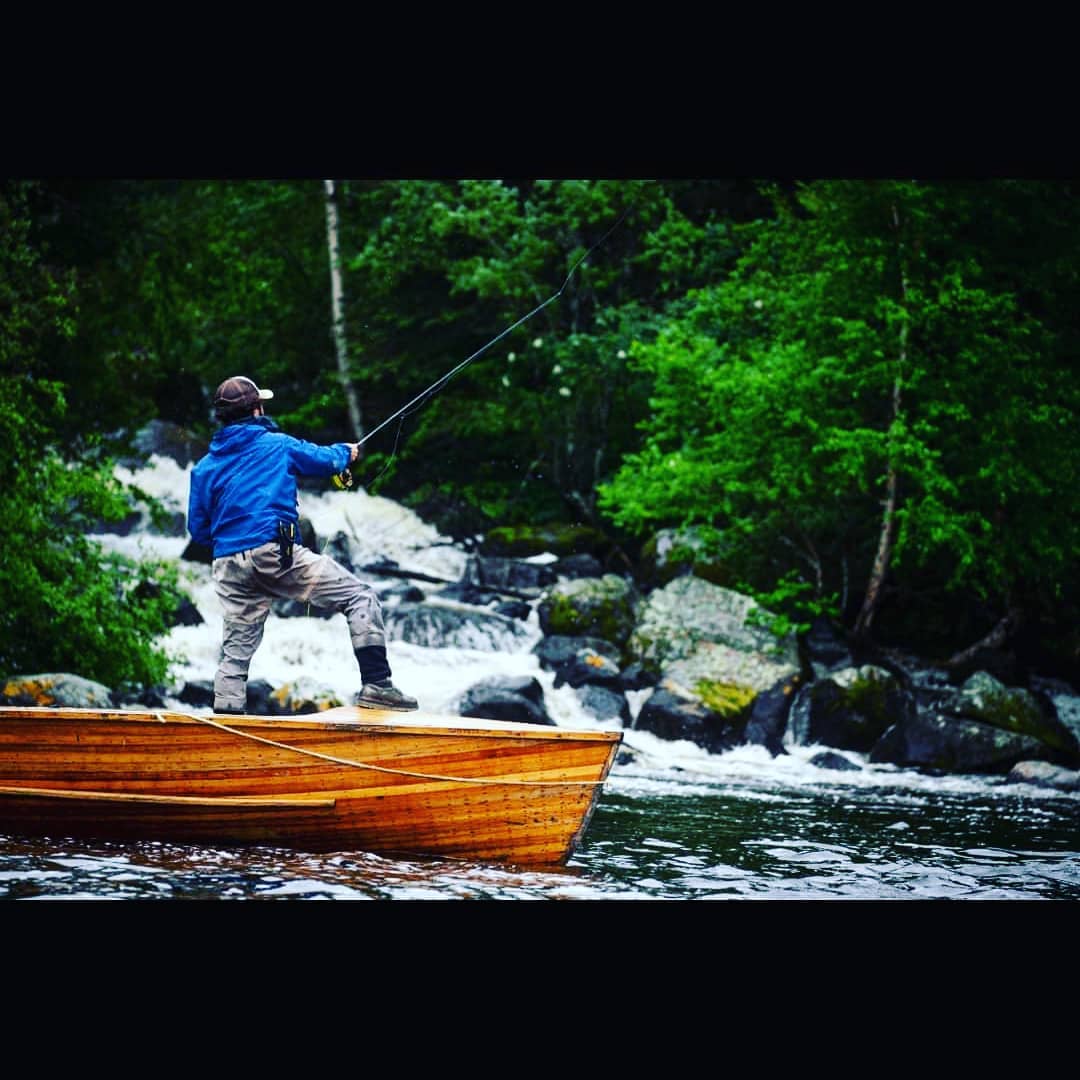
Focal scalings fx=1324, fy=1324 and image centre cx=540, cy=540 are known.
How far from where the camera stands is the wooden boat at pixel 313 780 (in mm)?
5766

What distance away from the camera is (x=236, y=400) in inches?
234

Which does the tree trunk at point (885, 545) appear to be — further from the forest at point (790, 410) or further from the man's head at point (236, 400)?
the man's head at point (236, 400)

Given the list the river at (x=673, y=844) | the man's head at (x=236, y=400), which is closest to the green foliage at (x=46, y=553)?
the river at (x=673, y=844)

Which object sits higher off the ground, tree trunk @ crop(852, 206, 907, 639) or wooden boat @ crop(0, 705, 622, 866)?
tree trunk @ crop(852, 206, 907, 639)

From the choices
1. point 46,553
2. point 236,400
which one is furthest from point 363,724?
point 46,553

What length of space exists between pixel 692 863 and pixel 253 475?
282 cm

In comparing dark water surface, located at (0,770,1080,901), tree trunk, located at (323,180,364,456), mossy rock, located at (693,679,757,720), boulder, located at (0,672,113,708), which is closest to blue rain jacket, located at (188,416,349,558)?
dark water surface, located at (0,770,1080,901)

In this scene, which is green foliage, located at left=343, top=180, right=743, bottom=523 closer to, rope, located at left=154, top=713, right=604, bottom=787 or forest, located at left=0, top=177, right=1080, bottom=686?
forest, located at left=0, top=177, right=1080, bottom=686

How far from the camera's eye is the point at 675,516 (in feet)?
54.3

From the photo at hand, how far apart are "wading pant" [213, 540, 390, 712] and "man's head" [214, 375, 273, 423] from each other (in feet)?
1.98

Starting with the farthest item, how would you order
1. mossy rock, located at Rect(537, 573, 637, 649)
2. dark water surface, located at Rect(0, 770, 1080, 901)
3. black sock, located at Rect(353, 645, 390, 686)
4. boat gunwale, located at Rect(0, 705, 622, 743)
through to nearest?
1. mossy rock, located at Rect(537, 573, 637, 649)
2. black sock, located at Rect(353, 645, 390, 686)
3. boat gunwale, located at Rect(0, 705, 622, 743)
4. dark water surface, located at Rect(0, 770, 1080, 901)

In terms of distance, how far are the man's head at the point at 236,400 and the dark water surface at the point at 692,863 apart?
1968mm

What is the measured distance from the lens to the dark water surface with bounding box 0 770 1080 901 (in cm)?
531

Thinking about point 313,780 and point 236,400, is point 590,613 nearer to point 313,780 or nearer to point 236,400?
point 313,780
